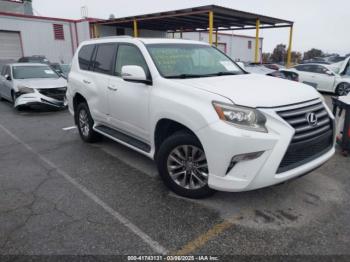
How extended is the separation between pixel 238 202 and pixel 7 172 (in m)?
3.45

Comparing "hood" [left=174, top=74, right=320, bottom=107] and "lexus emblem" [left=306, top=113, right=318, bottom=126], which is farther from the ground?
"hood" [left=174, top=74, right=320, bottom=107]

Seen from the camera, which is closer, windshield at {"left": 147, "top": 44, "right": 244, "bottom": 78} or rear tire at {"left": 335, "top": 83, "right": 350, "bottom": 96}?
windshield at {"left": 147, "top": 44, "right": 244, "bottom": 78}

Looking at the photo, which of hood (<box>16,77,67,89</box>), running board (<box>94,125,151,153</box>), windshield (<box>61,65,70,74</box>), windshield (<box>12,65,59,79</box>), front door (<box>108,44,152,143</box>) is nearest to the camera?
front door (<box>108,44,152,143</box>)

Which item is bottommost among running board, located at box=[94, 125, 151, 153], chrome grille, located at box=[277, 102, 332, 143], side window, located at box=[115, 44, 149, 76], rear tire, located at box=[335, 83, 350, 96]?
rear tire, located at box=[335, 83, 350, 96]

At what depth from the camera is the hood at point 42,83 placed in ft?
30.6

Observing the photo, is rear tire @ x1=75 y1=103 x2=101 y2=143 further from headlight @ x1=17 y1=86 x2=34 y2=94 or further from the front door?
headlight @ x1=17 y1=86 x2=34 y2=94

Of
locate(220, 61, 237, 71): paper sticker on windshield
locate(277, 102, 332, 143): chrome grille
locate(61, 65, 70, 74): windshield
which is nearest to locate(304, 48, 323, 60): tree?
locate(61, 65, 70, 74): windshield

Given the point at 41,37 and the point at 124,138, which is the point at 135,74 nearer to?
the point at 124,138

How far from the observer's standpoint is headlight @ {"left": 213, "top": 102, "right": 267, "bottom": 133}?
9.76 feet

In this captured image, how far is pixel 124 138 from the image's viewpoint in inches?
182

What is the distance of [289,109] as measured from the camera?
313cm

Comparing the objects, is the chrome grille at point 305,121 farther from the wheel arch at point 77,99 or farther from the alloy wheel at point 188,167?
the wheel arch at point 77,99

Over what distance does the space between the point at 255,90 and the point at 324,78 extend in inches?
478

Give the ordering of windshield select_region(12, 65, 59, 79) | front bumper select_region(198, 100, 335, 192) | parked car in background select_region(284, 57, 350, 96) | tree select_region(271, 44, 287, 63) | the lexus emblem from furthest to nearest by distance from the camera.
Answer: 1. tree select_region(271, 44, 287, 63)
2. parked car in background select_region(284, 57, 350, 96)
3. windshield select_region(12, 65, 59, 79)
4. the lexus emblem
5. front bumper select_region(198, 100, 335, 192)
